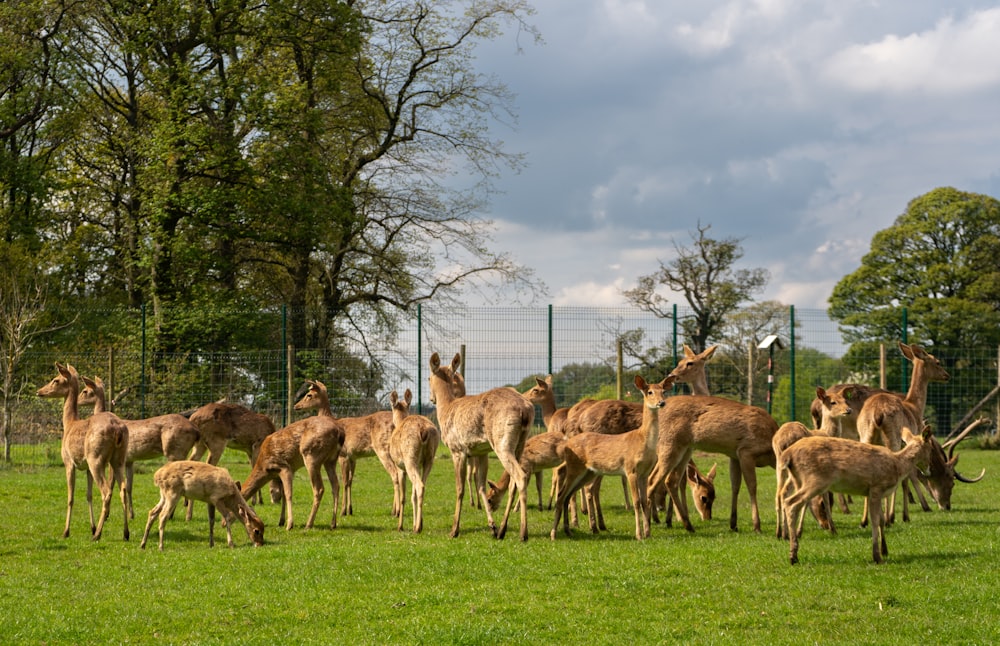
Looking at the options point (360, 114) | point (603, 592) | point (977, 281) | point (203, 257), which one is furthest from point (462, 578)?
point (977, 281)

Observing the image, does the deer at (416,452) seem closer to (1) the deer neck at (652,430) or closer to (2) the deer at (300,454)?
(2) the deer at (300,454)

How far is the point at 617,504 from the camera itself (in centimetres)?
1611

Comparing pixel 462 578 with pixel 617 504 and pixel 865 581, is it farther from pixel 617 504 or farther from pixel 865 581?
pixel 617 504

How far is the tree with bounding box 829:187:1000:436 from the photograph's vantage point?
133 feet

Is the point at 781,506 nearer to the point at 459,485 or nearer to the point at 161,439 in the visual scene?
the point at 459,485

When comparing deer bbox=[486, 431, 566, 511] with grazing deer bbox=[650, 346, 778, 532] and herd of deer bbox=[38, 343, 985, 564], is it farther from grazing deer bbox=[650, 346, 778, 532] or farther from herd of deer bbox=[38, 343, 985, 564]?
grazing deer bbox=[650, 346, 778, 532]

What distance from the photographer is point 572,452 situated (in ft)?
40.8

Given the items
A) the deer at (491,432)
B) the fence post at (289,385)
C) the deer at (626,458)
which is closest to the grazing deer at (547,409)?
the deer at (491,432)

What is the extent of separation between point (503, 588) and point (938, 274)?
38150mm

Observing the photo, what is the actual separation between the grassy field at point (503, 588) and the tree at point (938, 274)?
30.2 meters

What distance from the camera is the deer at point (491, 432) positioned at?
12.3 meters

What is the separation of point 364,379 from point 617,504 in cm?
1131

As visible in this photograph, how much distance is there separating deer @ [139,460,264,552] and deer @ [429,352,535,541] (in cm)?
235

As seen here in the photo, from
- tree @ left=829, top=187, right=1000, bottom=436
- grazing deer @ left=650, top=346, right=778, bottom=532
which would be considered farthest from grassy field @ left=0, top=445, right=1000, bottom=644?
tree @ left=829, top=187, right=1000, bottom=436
